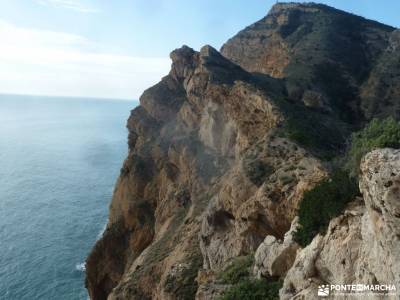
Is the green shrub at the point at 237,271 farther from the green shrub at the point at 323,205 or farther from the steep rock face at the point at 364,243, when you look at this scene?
the steep rock face at the point at 364,243

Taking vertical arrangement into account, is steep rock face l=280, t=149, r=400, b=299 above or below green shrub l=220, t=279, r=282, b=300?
above

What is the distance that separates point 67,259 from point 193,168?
88.3 feet

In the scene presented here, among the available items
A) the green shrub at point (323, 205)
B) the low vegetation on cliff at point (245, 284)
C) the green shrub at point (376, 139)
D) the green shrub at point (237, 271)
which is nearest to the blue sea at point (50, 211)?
the green shrub at point (237, 271)

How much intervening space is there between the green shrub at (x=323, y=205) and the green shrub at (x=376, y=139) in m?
0.83

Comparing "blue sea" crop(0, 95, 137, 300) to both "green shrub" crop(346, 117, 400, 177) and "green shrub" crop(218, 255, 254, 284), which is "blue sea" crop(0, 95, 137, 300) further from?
"green shrub" crop(346, 117, 400, 177)

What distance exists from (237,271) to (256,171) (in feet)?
30.6

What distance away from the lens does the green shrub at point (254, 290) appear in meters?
17.0

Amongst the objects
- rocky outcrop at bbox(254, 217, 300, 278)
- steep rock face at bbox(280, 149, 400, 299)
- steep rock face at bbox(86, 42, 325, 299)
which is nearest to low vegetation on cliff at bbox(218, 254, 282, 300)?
rocky outcrop at bbox(254, 217, 300, 278)

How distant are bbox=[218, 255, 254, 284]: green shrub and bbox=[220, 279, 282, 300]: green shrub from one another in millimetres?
1089

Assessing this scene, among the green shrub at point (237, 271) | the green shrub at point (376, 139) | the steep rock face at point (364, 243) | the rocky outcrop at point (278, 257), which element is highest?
the green shrub at point (376, 139)

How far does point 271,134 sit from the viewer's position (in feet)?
109

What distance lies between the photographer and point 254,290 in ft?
58.7

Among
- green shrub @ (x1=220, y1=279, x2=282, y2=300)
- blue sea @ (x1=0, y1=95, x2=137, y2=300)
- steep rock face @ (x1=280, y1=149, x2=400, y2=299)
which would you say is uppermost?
steep rock face @ (x1=280, y1=149, x2=400, y2=299)

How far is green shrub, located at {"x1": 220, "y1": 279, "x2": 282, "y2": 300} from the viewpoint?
17.0m
